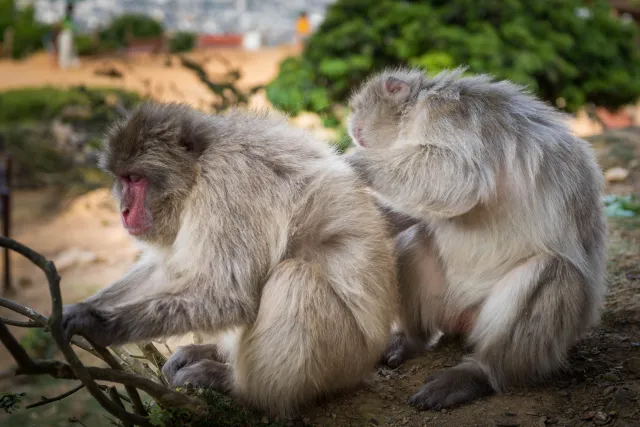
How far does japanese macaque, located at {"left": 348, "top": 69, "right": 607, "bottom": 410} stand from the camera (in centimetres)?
361

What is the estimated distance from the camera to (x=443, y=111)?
153 inches

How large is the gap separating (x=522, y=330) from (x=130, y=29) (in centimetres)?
2237

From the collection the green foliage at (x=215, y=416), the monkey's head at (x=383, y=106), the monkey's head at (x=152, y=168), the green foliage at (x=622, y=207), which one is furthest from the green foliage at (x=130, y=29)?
the green foliage at (x=215, y=416)

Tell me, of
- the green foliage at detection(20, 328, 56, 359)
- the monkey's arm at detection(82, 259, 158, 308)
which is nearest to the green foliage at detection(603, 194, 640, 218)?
the monkey's arm at detection(82, 259, 158, 308)

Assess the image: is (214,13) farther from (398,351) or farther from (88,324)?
(88,324)

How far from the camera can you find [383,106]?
4.20 metres

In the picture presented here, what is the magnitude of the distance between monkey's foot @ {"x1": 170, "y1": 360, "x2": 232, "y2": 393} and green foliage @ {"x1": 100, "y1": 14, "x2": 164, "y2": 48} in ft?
68.9

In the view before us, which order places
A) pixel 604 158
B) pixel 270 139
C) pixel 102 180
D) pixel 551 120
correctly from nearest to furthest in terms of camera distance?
pixel 270 139
pixel 551 120
pixel 604 158
pixel 102 180

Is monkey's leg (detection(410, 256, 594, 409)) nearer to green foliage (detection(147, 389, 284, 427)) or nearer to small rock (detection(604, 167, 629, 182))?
green foliage (detection(147, 389, 284, 427))

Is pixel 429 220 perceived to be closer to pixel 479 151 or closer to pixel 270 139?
pixel 479 151

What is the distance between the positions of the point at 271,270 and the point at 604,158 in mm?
5468

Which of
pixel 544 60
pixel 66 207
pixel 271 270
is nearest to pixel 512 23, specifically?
pixel 544 60

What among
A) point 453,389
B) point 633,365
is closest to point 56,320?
point 453,389

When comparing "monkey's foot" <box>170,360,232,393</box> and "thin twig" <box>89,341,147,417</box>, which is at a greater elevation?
"thin twig" <box>89,341,147,417</box>
